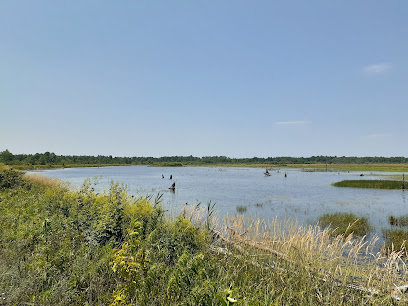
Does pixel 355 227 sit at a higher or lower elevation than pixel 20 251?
lower

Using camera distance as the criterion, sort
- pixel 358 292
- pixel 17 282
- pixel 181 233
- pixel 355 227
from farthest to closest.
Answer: pixel 355 227 < pixel 181 233 < pixel 358 292 < pixel 17 282

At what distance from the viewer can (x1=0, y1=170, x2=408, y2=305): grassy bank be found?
366 centimetres

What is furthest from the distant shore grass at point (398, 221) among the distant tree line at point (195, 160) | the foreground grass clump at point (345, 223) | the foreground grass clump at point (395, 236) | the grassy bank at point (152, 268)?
the distant tree line at point (195, 160)

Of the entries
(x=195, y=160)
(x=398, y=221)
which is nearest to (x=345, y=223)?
(x=398, y=221)

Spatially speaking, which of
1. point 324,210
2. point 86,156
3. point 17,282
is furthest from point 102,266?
→ point 86,156

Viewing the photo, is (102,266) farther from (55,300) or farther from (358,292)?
(358,292)

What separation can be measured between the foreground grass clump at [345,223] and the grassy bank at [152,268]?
9976 mm

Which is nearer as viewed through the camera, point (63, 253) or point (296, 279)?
point (63, 253)

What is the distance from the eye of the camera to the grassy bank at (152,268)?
12.0 ft

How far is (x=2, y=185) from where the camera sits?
1747cm

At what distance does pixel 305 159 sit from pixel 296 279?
17635 cm

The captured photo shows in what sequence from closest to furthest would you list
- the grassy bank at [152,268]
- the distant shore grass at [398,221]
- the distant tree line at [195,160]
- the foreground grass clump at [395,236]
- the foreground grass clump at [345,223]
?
1. the grassy bank at [152,268]
2. the foreground grass clump at [395,236]
3. the foreground grass clump at [345,223]
4. the distant shore grass at [398,221]
5. the distant tree line at [195,160]

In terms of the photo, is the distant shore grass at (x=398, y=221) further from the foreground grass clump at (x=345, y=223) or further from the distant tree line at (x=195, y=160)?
the distant tree line at (x=195, y=160)

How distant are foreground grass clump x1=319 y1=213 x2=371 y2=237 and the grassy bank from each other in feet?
32.7
